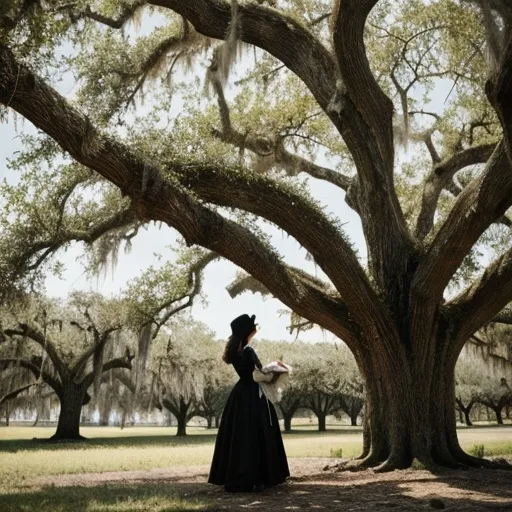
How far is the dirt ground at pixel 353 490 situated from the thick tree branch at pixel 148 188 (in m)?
2.32

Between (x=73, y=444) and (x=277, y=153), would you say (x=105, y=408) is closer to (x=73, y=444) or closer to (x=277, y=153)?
(x=73, y=444)

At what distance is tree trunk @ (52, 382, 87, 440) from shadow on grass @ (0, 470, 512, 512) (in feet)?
44.9

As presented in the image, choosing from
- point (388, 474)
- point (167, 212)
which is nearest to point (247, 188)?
point (167, 212)

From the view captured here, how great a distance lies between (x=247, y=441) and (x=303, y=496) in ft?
2.62

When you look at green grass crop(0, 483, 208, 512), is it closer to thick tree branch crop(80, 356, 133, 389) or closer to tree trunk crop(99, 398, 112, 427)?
thick tree branch crop(80, 356, 133, 389)

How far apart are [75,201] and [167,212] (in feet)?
12.6

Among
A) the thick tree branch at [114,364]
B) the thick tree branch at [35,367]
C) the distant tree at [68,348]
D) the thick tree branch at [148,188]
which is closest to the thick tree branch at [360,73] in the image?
the thick tree branch at [148,188]

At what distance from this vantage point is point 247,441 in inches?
226

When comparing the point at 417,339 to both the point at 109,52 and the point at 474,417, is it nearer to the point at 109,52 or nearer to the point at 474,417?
the point at 109,52

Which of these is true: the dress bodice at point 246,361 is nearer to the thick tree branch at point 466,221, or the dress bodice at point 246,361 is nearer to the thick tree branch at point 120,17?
the thick tree branch at point 466,221

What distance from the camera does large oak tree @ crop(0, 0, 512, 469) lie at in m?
5.95

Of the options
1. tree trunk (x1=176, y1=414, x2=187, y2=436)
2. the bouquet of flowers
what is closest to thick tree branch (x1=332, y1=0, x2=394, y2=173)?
the bouquet of flowers

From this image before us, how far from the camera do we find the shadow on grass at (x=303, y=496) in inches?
177

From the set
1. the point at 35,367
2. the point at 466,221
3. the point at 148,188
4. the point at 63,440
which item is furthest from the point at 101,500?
the point at 35,367
